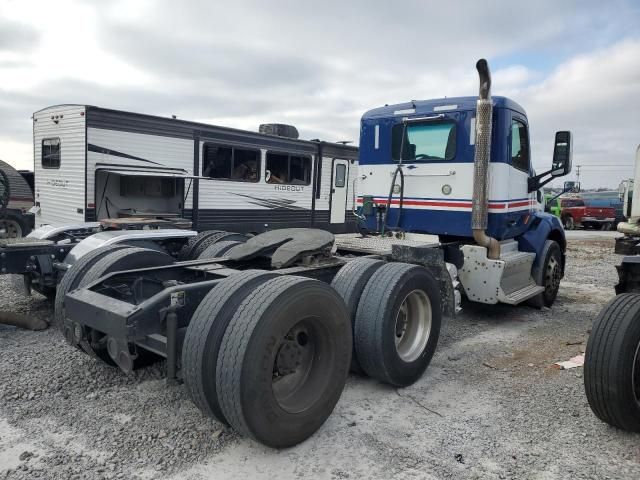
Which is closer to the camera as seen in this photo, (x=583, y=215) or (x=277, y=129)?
(x=277, y=129)

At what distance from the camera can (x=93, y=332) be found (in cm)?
372

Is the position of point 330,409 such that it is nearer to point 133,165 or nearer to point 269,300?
point 269,300

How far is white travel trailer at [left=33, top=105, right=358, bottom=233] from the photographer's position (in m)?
8.63

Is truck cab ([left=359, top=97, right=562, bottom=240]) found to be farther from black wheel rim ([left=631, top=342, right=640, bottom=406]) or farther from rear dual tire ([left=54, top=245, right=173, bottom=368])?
rear dual tire ([left=54, top=245, right=173, bottom=368])

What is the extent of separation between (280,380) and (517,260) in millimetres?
4278

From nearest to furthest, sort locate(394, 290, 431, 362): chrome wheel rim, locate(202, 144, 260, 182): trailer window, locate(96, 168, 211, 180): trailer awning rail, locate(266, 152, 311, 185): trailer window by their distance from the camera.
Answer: locate(394, 290, 431, 362): chrome wheel rim
locate(96, 168, 211, 180): trailer awning rail
locate(202, 144, 260, 182): trailer window
locate(266, 152, 311, 185): trailer window

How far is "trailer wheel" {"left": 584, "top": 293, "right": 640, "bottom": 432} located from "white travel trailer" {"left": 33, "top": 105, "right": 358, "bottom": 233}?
717 centimetres

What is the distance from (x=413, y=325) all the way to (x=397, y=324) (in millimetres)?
218

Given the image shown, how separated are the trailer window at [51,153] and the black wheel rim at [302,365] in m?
7.43

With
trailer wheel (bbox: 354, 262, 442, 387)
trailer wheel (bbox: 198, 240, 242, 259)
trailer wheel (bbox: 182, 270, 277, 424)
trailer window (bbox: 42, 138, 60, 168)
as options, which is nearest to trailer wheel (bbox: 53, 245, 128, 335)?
trailer wheel (bbox: 198, 240, 242, 259)

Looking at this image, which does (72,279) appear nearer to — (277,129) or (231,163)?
(231,163)

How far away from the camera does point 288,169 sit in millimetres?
11758

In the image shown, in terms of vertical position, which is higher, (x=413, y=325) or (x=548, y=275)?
(x=548, y=275)

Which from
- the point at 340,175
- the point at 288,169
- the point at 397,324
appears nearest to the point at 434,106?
the point at 397,324
